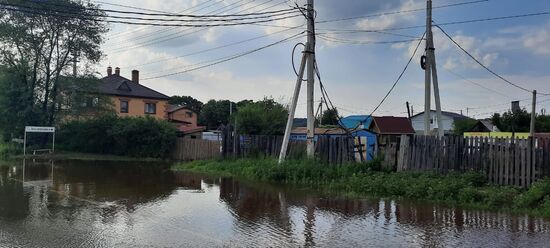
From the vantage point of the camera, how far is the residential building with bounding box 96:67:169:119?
51250 mm

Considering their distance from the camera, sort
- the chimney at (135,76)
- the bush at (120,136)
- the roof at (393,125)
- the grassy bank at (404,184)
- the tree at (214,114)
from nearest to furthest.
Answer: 1. the grassy bank at (404,184)
2. the bush at (120,136)
3. the roof at (393,125)
4. the chimney at (135,76)
5. the tree at (214,114)

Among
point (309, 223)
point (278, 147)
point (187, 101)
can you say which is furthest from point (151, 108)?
point (309, 223)

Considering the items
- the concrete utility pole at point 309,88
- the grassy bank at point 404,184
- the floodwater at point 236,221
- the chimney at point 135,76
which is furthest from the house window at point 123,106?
the floodwater at point 236,221

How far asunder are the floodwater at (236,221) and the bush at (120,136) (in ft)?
62.7

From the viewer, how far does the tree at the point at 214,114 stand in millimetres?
75000

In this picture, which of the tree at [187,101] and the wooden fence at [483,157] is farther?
the tree at [187,101]

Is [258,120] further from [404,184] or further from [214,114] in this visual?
[214,114]

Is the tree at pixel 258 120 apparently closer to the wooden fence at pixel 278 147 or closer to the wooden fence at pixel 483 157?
the wooden fence at pixel 278 147

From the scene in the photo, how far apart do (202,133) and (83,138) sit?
34.2 feet

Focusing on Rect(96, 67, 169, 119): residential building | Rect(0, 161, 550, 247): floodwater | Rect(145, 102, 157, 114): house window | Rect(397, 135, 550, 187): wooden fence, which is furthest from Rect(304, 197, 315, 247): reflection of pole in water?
Rect(145, 102, 157, 114): house window

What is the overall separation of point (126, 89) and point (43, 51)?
15186mm

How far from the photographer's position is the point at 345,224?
9.68m

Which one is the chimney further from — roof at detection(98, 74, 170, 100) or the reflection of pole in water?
the reflection of pole in water

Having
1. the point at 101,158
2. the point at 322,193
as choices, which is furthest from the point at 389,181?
the point at 101,158
